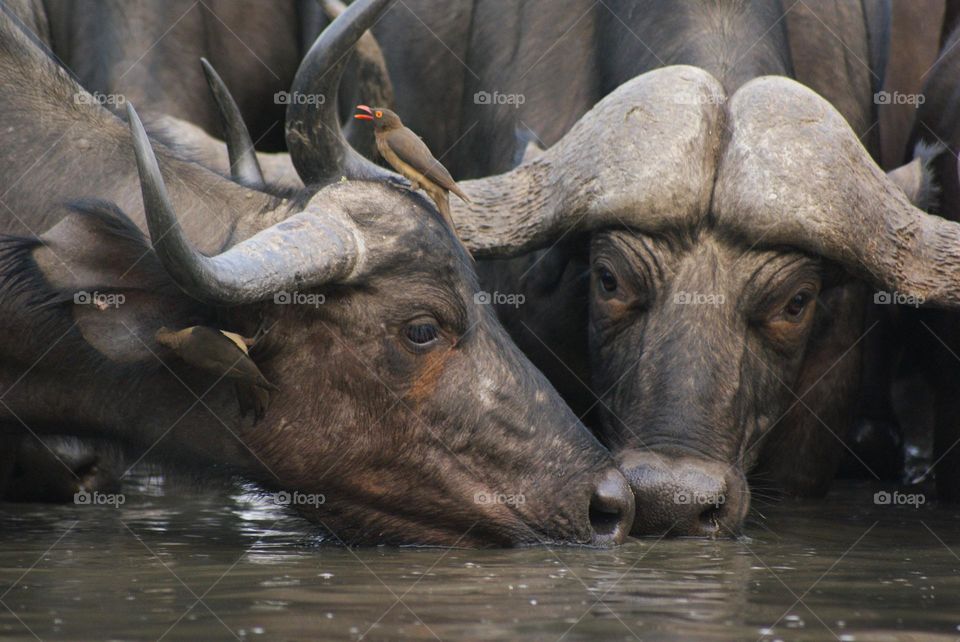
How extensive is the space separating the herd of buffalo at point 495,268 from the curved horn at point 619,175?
0.02 meters

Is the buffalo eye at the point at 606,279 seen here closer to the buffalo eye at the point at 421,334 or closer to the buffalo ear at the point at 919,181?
the buffalo eye at the point at 421,334

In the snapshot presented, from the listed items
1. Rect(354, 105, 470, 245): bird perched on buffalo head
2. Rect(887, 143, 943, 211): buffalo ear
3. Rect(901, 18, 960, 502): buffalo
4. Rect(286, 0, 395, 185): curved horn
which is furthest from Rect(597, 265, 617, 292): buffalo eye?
Rect(901, 18, 960, 502): buffalo

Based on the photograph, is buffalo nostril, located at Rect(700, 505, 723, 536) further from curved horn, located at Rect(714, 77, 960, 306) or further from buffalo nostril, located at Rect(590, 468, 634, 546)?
curved horn, located at Rect(714, 77, 960, 306)

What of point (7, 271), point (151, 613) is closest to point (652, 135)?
point (7, 271)

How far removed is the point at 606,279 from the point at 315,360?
1704 millimetres

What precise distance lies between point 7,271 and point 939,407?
4538 mm

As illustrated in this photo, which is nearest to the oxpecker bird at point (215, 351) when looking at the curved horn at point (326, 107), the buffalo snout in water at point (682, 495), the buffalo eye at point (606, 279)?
the curved horn at point (326, 107)

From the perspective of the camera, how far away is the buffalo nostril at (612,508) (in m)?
6.15

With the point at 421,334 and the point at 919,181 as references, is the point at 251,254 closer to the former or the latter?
the point at 421,334

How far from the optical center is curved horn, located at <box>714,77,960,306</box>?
7.01 m

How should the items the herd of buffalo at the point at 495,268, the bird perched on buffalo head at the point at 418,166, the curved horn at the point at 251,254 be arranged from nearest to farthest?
the curved horn at the point at 251,254 < the herd of buffalo at the point at 495,268 < the bird perched on buffalo head at the point at 418,166

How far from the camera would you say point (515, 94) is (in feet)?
28.6

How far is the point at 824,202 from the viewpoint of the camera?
23.0 ft

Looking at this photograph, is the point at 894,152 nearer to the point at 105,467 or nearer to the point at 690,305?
the point at 690,305
